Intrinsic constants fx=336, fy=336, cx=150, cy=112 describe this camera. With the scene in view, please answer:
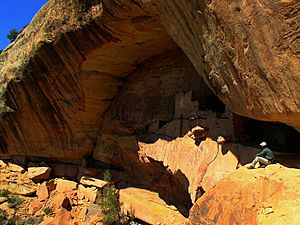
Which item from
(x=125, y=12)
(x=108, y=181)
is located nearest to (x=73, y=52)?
(x=125, y=12)

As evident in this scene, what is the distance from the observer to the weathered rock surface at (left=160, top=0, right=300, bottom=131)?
4090 mm

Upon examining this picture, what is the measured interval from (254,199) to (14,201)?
31.2ft

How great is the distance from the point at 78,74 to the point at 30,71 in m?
1.43

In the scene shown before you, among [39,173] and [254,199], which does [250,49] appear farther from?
[39,173]

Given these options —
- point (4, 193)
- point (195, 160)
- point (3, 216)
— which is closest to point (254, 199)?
point (195, 160)

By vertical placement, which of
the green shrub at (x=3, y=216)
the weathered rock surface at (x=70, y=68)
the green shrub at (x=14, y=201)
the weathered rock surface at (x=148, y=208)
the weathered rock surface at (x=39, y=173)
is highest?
the weathered rock surface at (x=70, y=68)

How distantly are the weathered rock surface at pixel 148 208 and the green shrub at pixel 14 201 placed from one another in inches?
150

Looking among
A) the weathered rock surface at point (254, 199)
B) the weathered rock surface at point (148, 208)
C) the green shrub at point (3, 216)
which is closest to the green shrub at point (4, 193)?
the green shrub at point (3, 216)

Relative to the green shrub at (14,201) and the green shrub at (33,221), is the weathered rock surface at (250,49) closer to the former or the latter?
the green shrub at (33,221)

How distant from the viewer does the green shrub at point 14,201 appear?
11266 millimetres

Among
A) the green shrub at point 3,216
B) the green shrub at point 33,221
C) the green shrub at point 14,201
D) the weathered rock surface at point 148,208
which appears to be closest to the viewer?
the weathered rock surface at point 148,208

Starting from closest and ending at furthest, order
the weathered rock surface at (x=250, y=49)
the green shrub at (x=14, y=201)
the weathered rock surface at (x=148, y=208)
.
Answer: the weathered rock surface at (x=250, y=49) < the weathered rock surface at (x=148, y=208) < the green shrub at (x=14, y=201)

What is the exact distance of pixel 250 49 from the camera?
14.9 ft

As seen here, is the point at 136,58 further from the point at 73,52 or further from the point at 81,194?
the point at 81,194
